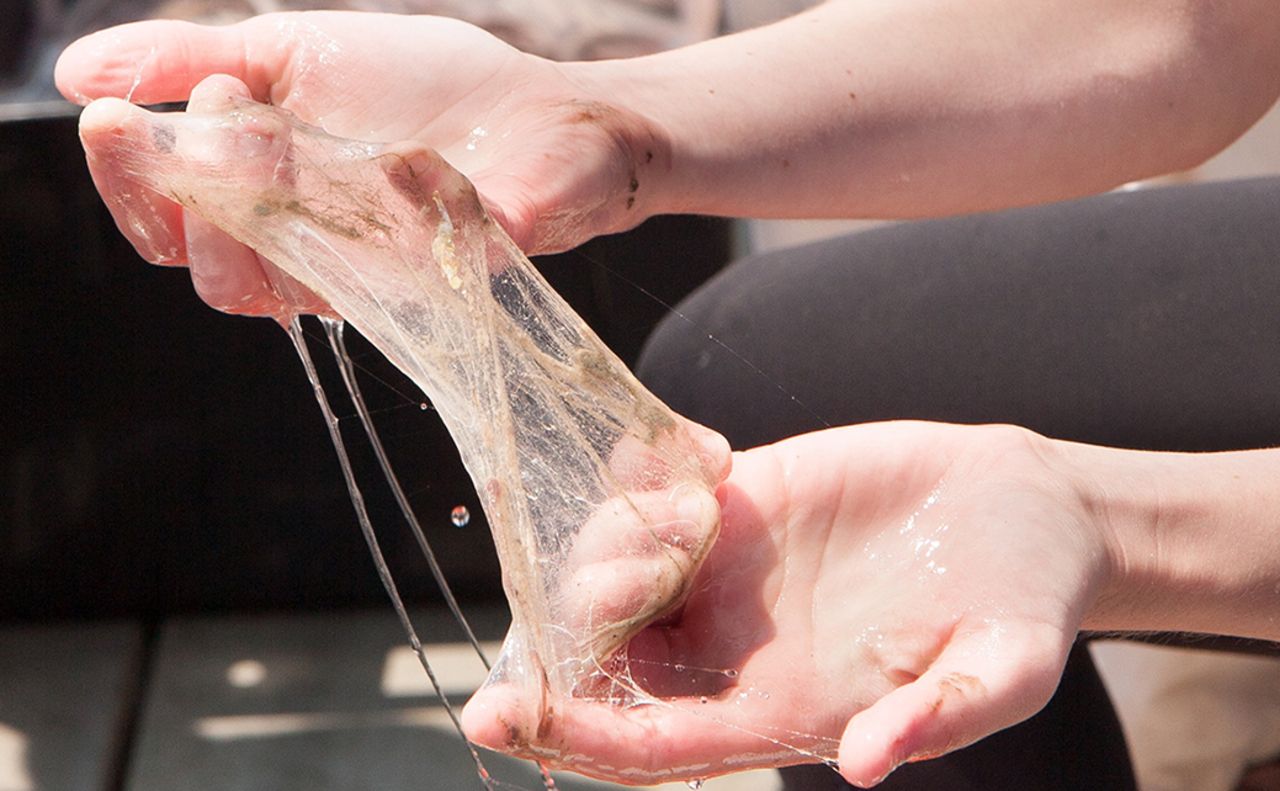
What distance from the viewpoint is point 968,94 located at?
0.94m

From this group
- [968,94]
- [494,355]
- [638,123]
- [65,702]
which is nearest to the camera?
[494,355]

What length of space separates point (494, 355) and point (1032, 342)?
467mm

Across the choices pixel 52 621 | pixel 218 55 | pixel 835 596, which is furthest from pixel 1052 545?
pixel 52 621

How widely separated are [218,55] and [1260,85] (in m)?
0.75

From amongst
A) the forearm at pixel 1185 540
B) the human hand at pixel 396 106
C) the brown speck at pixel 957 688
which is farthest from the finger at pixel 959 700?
the human hand at pixel 396 106

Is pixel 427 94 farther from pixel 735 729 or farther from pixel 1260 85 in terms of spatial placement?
pixel 1260 85

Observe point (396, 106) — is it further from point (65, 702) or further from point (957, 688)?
Answer: point (65, 702)

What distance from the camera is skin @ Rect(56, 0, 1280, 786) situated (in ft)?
A: 1.99

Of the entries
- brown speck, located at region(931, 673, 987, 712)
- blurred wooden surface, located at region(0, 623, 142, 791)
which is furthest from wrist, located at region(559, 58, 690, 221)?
blurred wooden surface, located at region(0, 623, 142, 791)

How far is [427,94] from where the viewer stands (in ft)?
2.49

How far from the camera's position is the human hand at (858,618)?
1.84ft

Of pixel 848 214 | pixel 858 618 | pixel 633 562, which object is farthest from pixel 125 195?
pixel 848 214

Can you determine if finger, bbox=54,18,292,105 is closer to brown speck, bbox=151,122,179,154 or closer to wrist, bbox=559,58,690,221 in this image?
brown speck, bbox=151,122,179,154

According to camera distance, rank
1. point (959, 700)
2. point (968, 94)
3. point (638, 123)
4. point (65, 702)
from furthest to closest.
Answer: point (65, 702)
point (968, 94)
point (638, 123)
point (959, 700)
